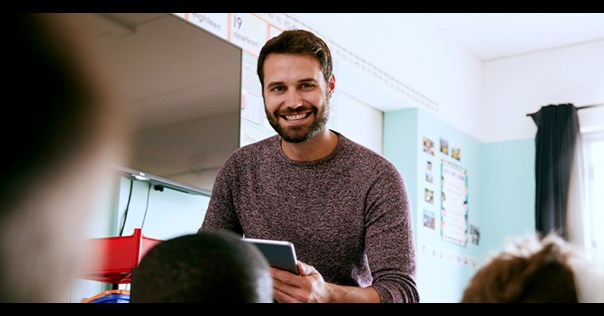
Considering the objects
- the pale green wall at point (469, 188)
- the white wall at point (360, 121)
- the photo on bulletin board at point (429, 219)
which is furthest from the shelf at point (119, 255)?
the photo on bulletin board at point (429, 219)

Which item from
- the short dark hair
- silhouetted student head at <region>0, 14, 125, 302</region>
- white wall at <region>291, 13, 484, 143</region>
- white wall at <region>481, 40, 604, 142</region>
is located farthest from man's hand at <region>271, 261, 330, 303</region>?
white wall at <region>481, 40, 604, 142</region>

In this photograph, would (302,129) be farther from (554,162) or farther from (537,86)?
(537,86)

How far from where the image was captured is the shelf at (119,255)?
1.83m

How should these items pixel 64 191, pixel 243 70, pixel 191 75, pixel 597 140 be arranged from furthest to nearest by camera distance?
pixel 597 140
pixel 243 70
pixel 191 75
pixel 64 191

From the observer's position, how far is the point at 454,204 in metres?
5.02

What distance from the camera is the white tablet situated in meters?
1.39

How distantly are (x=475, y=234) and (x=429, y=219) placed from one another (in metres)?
0.79

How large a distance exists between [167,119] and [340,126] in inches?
66.2

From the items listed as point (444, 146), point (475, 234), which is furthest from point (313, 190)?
point (475, 234)

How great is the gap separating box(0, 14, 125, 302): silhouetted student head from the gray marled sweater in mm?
540

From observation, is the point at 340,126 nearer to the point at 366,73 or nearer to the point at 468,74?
the point at 366,73

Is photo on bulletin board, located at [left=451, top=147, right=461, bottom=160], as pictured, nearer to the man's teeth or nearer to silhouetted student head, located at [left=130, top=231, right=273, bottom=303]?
the man's teeth
